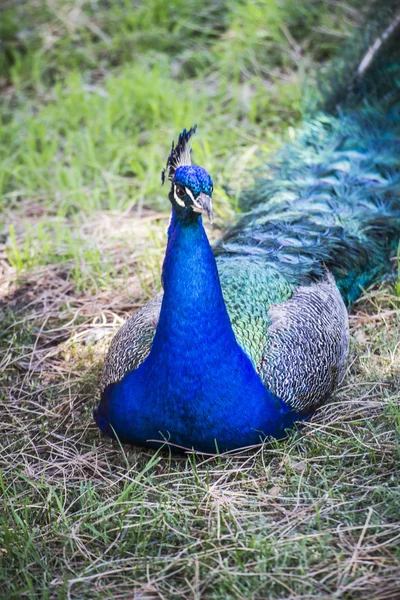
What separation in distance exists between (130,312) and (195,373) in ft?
4.17

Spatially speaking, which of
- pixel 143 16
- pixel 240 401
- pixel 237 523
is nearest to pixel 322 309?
pixel 240 401

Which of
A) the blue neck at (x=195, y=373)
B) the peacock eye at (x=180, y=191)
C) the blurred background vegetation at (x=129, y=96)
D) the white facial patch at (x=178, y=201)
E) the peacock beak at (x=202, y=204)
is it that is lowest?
the blurred background vegetation at (x=129, y=96)

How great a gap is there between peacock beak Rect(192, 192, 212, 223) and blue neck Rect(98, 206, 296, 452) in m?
0.11

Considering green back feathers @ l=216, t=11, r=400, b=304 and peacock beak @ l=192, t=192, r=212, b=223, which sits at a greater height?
peacock beak @ l=192, t=192, r=212, b=223

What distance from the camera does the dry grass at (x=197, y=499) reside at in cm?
223

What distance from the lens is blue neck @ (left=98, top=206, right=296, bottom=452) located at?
255 cm

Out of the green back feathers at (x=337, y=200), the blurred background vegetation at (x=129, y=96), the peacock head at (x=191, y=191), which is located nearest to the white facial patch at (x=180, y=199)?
the peacock head at (x=191, y=191)

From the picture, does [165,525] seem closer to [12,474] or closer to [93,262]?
[12,474]

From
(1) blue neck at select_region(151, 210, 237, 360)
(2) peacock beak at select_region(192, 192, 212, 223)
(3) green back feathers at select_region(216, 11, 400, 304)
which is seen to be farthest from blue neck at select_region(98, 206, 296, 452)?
(3) green back feathers at select_region(216, 11, 400, 304)

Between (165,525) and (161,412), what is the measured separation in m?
0.36

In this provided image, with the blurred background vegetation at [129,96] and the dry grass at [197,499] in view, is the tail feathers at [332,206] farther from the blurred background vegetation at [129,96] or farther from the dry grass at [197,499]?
the blurred background vegetation at [129,96]

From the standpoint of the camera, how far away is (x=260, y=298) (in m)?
2.95

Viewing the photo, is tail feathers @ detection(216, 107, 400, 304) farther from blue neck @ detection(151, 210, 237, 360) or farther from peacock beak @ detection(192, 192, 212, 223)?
peacock beak @ detection(192, 192, 212, 223)

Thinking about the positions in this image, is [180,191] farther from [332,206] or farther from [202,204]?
[332,206]
